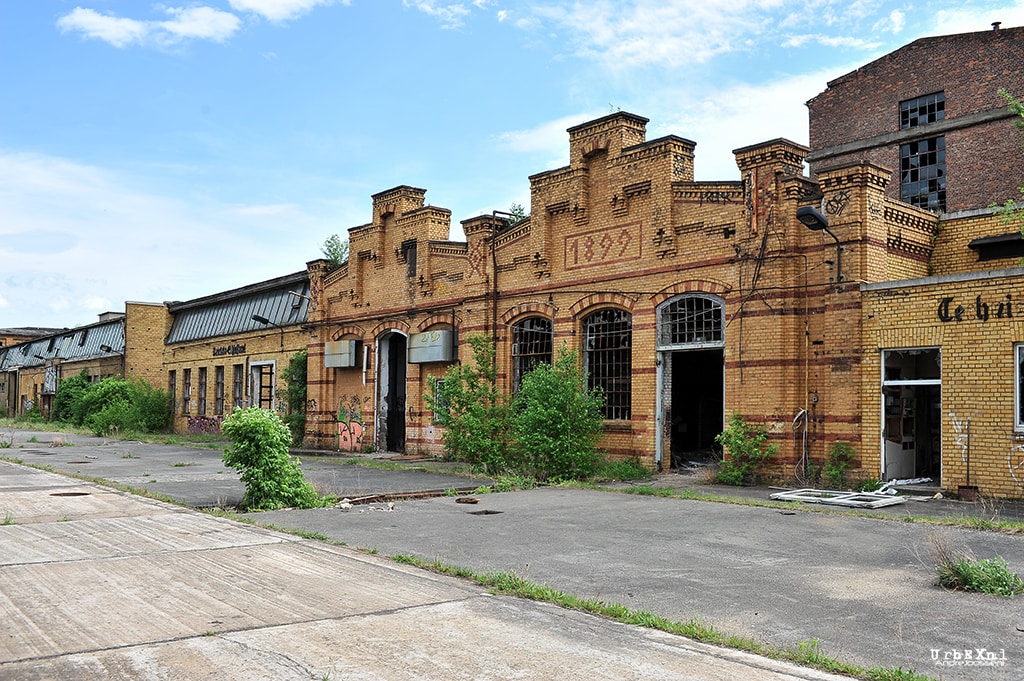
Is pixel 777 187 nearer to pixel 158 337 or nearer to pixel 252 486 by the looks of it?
pixel 252 486

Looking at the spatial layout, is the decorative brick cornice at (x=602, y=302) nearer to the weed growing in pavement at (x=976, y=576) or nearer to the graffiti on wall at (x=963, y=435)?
the graffiti on wall at (x=963, y=435)

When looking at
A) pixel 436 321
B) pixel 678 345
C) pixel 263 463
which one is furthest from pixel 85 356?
pixel 678 345

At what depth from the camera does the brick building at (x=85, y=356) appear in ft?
140

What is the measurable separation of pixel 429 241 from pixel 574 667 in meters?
19.5

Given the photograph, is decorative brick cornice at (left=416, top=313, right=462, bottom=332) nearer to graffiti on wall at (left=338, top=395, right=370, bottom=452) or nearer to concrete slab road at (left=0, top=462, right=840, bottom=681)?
graffiti on wall at (left=338, top=395, right=370, bottom=452)

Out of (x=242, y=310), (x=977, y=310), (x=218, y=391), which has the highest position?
(x=242, y=310)

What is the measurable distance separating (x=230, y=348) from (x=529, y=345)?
18965 mm

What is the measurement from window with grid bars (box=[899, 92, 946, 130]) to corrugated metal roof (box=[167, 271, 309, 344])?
2142 cm

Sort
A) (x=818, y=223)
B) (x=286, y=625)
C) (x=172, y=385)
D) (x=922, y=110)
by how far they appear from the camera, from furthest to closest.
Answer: (x=172, y=385)
(x=922, y=110)
(x=818, y=223)
(x=286, y=625)

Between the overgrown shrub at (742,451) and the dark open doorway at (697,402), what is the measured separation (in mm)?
4046

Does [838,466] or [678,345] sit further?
[678,345]

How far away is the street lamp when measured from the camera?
13.6 m

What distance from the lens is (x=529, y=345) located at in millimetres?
20594

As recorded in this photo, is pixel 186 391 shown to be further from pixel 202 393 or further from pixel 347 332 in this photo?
pixel 347 332
